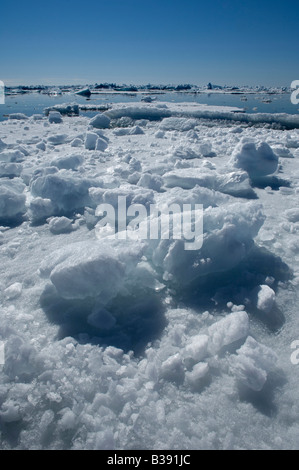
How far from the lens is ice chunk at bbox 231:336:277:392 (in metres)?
0.92

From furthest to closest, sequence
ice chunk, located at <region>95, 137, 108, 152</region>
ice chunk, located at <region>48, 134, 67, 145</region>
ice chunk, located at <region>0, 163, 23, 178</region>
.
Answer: ice chunk, located at <region>48, 134, 67, 145</region> → ice chunk, located at <region>95, 137, 108, 152</region> → ice chunk, located at <region>0, 163, 23, 178</region>

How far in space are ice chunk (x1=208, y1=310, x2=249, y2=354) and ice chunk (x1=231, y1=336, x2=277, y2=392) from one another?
5 cm

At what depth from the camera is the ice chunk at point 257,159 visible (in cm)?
315

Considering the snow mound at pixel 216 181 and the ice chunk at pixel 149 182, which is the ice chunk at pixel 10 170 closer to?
the ice chunk at pixel 149 182

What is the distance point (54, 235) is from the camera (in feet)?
6.53

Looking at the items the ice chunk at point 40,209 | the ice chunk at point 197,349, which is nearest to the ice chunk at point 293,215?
the ice chunk at point 197,349

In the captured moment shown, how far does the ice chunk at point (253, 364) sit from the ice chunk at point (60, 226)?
1.49 metres

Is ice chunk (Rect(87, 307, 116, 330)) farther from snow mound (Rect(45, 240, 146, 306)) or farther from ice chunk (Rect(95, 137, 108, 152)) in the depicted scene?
ice chunk (Rect(95, 137, 108, 152))

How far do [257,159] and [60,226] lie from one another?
2.37 metres

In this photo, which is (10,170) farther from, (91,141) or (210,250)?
(210,250)

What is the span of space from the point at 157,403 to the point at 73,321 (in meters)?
0.51

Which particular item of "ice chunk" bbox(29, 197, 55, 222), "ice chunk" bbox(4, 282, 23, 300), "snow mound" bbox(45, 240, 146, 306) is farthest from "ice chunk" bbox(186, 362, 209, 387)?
"ice chunk" bbox(29, 197, 55, 222)

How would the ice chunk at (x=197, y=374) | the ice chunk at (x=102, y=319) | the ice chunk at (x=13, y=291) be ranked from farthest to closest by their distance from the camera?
1. the ice chunk at (x=13, y=291)
2. the ice chunk at (x=102, y=319)
3. the ice chunk at (x=197, y=374)

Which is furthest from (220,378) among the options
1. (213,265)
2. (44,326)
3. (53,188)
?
(53,188)
